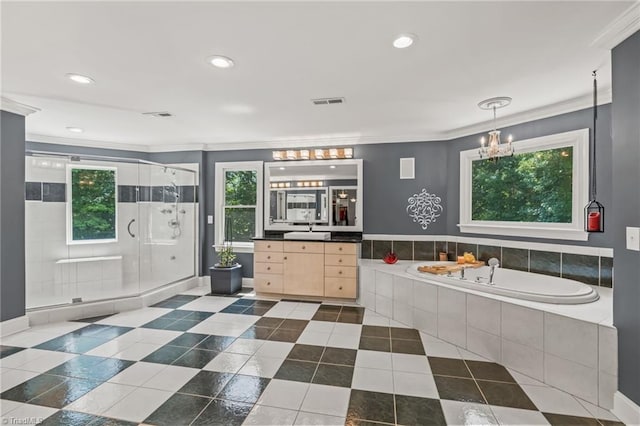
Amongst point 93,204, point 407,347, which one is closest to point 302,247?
point 407,347

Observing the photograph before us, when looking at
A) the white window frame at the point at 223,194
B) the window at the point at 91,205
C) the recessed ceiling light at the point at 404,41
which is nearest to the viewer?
the recessed ceiling light at the point at 404,41

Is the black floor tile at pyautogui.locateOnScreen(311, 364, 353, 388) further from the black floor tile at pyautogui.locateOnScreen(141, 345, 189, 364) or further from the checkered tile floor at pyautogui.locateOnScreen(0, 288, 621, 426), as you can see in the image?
the black floor tile at pyautogui.locateOnScreen(141, 345, 189, 364)

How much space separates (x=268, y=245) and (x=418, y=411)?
301cm

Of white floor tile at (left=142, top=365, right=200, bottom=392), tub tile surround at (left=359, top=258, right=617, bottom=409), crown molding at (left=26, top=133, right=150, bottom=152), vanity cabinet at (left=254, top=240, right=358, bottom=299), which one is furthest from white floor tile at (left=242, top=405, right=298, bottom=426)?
crown molding at (left=26, top=133, right=150, bottom=152)

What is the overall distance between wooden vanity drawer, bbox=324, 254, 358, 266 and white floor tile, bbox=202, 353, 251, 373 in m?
1.86

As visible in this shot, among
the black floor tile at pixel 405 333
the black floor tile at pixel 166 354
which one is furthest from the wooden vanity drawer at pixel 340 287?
the black floor tile at pixel 166 354

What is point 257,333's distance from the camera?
125 inches

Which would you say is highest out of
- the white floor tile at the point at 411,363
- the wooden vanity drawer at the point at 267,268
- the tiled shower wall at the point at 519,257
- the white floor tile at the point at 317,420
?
the tiled shower wall at the point at 519,257

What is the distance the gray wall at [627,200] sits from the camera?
5.81 feet

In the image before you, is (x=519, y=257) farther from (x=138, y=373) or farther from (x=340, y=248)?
(x=138, y=373)

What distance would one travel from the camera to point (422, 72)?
2.43 m

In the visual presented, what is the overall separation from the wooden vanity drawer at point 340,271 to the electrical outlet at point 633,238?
2789 mm

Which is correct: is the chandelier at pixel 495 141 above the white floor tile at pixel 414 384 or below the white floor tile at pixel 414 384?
above

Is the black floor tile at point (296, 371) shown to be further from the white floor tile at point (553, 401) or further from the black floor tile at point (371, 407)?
the white floor tile at point (553, 401)
